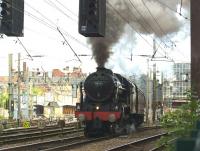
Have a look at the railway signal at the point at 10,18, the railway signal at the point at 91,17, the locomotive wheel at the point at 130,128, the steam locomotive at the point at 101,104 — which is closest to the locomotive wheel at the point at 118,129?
the steam locomotive at the point at 101,104

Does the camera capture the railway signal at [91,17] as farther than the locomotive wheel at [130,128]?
No

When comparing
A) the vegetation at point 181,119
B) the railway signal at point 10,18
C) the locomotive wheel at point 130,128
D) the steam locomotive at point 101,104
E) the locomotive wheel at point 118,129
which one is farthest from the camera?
the locomotive wheel at point 130,128

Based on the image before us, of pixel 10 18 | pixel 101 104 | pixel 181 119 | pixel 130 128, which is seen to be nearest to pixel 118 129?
pixel 101 104

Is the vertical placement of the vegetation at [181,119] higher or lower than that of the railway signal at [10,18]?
lower

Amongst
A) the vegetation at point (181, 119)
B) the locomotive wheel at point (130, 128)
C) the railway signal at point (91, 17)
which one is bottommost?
the locomotive wheel at point (130, 128)

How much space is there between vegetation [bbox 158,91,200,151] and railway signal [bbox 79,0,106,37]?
415 centimetres

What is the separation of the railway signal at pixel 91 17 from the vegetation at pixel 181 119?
13.6ft

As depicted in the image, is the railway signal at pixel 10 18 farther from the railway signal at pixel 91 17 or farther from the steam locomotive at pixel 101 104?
the steam locomotive at pixel 101 104

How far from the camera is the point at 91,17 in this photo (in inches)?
563

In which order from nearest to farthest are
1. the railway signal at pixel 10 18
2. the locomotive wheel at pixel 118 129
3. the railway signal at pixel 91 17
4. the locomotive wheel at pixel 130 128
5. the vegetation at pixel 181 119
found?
the vegetation at pixel 181 119 → the railway signal at pixel 91 17 → the railway signal at pixel 10 18 → the locomotive wheel at pixel 118 129 → the locomotive wheel at pixel 130 128

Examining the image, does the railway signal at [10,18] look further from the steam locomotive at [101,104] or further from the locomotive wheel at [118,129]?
the locomotive wheel at [118,129]

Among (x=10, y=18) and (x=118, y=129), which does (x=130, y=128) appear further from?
(x=10, y=18)

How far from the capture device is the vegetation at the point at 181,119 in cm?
1054

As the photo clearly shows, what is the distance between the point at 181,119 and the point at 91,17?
481cm
